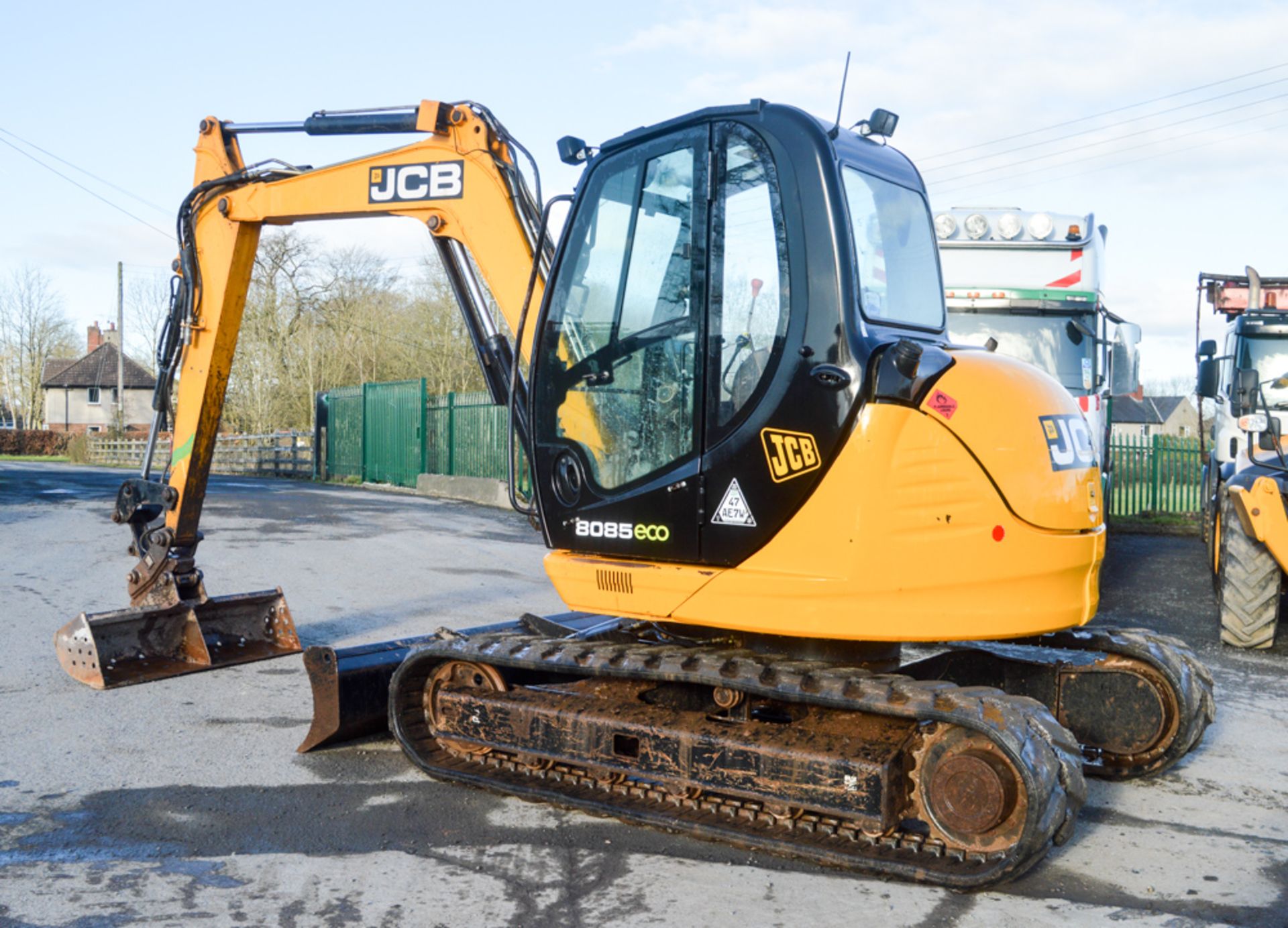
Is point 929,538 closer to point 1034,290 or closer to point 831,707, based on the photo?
point 831,707

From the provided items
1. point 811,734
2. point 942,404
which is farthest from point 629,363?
point 811,734

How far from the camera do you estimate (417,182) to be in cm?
611

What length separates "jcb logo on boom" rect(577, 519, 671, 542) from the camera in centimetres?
467

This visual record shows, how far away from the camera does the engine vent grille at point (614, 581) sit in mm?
4734

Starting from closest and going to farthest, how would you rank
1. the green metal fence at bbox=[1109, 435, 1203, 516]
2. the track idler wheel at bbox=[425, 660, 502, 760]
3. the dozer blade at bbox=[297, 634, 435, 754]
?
the track idler wheel at bbox=[425, 660, 502, 760] → the dozer blade at bbox=[297, 634, 435, 754] → the green metal fence at bbox=[1109, 435, 1203, 516]

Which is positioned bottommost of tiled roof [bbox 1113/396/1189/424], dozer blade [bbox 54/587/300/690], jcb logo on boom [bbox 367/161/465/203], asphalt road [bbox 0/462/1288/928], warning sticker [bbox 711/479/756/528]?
asphalt road [bbox 0/462/1288/928]

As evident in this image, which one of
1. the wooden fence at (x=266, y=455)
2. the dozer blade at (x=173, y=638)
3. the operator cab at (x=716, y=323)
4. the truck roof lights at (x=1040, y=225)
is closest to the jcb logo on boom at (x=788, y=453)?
the operator cab at (x=716, y=323)

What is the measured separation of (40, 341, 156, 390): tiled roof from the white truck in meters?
72.3

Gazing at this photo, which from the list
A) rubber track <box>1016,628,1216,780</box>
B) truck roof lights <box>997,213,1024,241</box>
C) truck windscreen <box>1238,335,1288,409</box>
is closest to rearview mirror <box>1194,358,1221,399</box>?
truck windscreen <box>1238,335,1288,409</box>

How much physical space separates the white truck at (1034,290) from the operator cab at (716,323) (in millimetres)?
7257

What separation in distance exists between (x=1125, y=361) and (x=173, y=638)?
32.0 feet

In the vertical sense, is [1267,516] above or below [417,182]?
below

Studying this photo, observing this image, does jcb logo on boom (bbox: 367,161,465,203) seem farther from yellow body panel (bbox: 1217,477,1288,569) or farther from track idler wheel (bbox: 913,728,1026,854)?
yellow body panel (bbox: 1217,477,1288,569)

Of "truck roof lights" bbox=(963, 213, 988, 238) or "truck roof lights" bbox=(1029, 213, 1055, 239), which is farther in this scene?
"truck roof lights" bbox=(963, 213, 988, 238)
